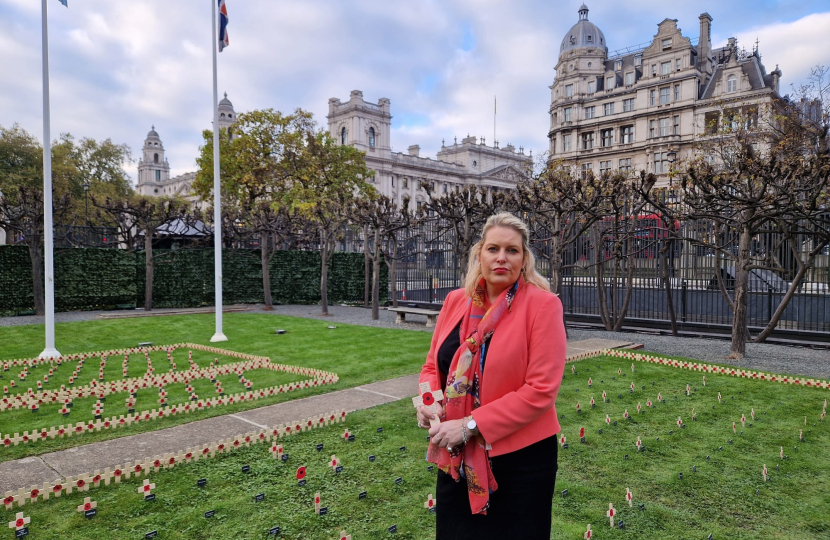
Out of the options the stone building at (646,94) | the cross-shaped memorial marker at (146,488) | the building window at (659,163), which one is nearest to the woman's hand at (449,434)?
the cross-shaped memorial marker at (146,488)

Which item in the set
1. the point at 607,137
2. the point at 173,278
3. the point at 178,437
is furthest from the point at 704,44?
the point at 178,437

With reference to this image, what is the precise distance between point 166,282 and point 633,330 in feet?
58.7

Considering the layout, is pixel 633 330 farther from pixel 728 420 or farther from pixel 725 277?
pixel 728 420

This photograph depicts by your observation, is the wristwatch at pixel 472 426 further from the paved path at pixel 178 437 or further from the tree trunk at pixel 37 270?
the tree trunk at pixel 37 270

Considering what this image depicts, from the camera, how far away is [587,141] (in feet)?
202

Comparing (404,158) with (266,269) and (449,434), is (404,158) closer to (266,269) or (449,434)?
(266,269)

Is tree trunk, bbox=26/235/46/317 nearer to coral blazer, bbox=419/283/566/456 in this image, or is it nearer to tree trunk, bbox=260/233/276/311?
tree trunk, bbox=260/233/276/311

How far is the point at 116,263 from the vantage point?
66.0 feet

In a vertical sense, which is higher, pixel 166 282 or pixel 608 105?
pixel 608 105

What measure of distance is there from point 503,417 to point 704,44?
6603cm

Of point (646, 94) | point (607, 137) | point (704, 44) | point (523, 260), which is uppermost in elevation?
point (704, 44)

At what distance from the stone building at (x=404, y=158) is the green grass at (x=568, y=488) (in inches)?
2370

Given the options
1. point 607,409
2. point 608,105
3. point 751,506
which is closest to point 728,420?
point 607,409

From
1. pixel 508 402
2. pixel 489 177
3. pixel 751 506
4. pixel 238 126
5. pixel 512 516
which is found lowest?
pixel 751 506
